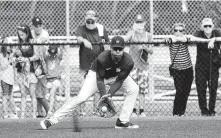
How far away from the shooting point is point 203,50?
1603 cm

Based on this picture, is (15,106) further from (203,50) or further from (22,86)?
(203,50)

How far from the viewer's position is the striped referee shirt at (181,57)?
15852 millimetres

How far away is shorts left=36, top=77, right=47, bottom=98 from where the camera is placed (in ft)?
53.0

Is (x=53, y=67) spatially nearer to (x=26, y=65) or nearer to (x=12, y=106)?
(x=26, y=65)

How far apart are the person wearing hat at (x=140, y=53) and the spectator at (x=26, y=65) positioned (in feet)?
5.96

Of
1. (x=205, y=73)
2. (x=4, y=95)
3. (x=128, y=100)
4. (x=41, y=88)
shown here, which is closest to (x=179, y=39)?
(x=205, y=73)

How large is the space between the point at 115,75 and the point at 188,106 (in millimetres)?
4234

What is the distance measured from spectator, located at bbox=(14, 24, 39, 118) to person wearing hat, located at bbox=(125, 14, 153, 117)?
1817 millimetres

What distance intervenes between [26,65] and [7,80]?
20.6 inches

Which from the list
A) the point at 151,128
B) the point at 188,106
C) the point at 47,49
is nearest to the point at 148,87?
the point at 188,106

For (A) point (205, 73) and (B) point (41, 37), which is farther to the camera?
(B) point (41, 37)

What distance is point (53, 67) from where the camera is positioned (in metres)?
16.4

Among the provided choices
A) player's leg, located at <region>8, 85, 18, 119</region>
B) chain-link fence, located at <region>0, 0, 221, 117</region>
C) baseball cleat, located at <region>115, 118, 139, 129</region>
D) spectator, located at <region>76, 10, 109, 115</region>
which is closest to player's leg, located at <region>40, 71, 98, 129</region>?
baseball cleat, located at <region>115, 118, 139, 129</region>

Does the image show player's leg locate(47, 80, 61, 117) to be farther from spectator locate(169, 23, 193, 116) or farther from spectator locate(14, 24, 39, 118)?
spectator locate(169, 23, 193, 116)
